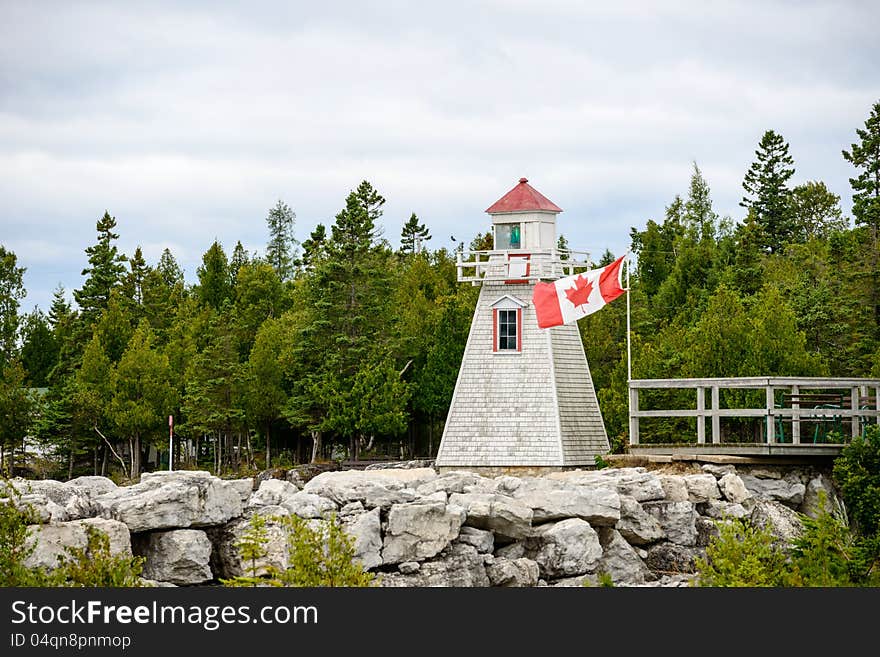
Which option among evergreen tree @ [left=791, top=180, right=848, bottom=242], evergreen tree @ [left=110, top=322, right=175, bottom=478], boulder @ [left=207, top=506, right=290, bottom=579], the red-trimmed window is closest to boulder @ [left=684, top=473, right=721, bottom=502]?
boulder @ [left=207, top=506, right=290, bottom=579]

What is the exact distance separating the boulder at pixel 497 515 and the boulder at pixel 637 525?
2242mm

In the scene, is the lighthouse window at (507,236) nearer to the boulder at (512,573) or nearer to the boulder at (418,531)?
the boulder at (512,573)

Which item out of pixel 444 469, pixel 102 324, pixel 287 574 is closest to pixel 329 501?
pixel 287 574

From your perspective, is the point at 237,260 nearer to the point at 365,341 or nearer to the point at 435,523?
the point at 365,341

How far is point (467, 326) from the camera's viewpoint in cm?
5053

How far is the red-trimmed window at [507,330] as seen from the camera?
124ft

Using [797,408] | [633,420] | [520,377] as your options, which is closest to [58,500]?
[633,420]

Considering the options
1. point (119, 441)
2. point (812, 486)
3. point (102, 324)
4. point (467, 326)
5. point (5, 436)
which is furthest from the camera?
point (102, 324)

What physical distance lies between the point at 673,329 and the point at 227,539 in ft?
86.9

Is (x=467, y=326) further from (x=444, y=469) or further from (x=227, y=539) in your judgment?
(x=227, y=539)

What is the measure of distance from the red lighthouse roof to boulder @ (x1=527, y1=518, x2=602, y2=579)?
18.4 m

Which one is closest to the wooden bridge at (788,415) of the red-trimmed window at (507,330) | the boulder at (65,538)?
the red-trimmed window at (507,330)

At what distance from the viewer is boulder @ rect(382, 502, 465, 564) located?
20062 millimetres

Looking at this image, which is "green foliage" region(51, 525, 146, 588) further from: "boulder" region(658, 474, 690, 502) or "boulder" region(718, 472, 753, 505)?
"boulder" region(718, 472, 753, 505)
